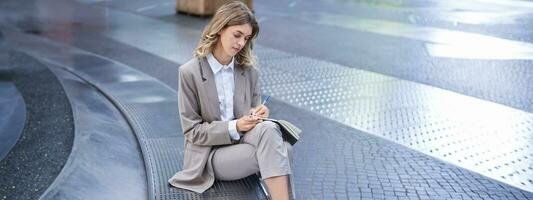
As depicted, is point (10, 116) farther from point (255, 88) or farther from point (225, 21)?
point (225, 21)

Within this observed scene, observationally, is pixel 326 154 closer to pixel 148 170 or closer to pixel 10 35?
pixel 148 170

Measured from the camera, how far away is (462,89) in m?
6.02

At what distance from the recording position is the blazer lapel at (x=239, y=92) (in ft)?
10.6

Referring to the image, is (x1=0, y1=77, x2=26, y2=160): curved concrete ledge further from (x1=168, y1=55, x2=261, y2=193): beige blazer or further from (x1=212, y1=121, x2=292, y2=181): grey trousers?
(x1=212, y1=121, x2=292, y2=181): grey trousers

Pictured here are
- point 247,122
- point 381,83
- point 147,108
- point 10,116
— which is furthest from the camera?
point 381,83

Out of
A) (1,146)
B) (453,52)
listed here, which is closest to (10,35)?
(1,146)

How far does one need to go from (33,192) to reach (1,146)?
1066 mm

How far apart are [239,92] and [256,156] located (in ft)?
1.37

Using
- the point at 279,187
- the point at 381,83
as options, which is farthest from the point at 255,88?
the point at 381,83

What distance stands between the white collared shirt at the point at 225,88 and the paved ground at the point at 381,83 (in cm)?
71

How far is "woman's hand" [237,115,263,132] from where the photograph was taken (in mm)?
3000

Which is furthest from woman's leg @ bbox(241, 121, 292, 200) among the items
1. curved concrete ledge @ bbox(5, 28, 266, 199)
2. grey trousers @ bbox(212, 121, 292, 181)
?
curved concrete ledge @ bbox(5, 28, 266, 199)

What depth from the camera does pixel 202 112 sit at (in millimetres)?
3211

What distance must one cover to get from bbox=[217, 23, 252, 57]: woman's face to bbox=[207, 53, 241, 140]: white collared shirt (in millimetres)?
161
